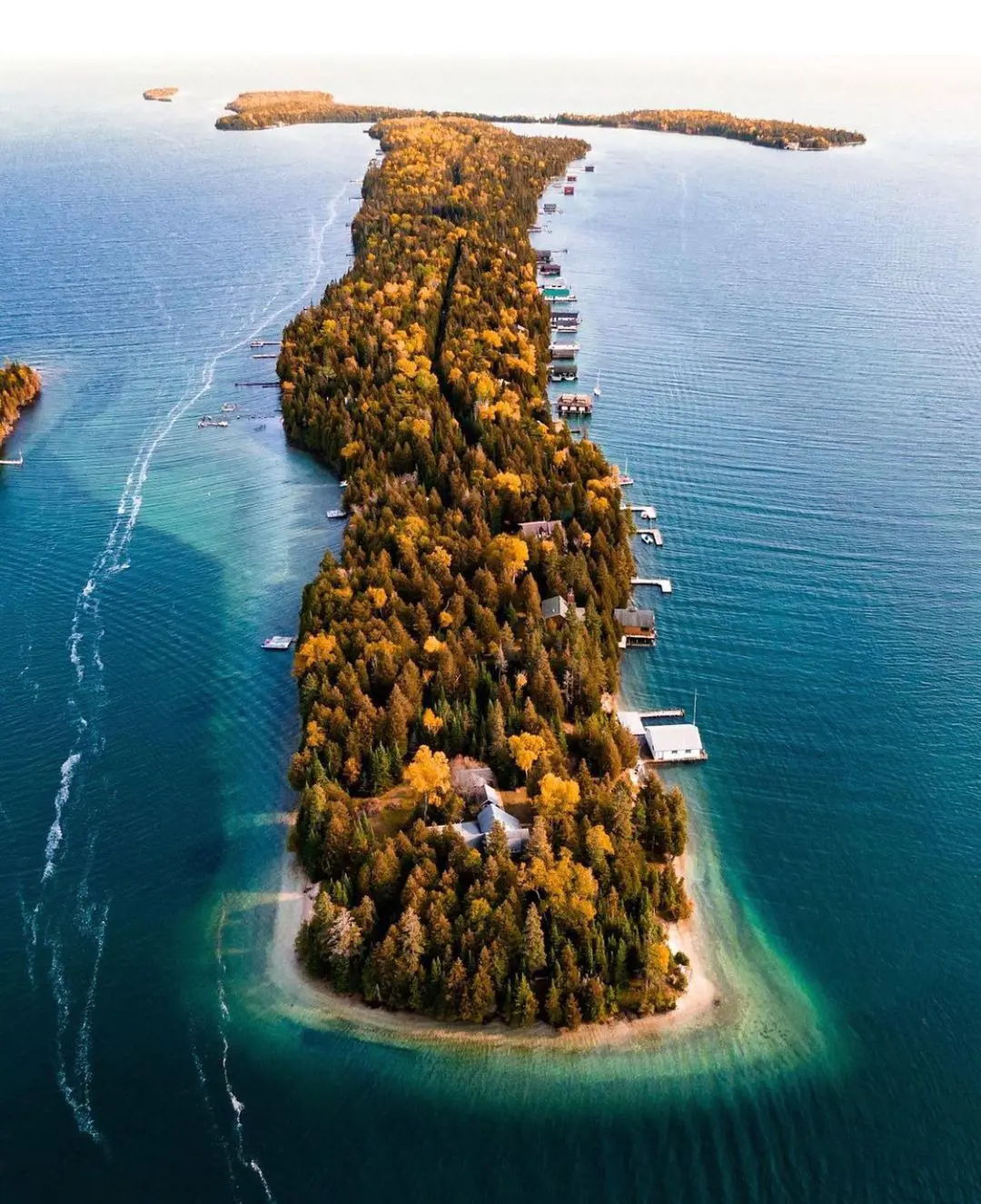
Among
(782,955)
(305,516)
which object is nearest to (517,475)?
(305,516)

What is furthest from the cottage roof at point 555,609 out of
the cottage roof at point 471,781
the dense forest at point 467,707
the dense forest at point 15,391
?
the dense forest at point 15,391

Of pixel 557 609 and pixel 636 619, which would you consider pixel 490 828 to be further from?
pixel 636 619

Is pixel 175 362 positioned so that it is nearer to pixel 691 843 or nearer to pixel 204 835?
pixel 204 835

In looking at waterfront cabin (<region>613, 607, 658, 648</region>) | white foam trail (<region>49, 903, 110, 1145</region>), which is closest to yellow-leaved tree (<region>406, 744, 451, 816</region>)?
white foam trail (<region>49, 903, 110, 1145</region>)

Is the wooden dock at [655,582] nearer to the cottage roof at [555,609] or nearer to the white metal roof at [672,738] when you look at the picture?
the cottage roof at [555,609]

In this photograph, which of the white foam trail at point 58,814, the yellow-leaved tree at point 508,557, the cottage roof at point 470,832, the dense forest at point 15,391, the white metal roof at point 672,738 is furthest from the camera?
the dense forest at point 15,391

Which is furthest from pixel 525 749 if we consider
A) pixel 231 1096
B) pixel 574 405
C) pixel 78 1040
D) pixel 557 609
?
pixel 574 405
